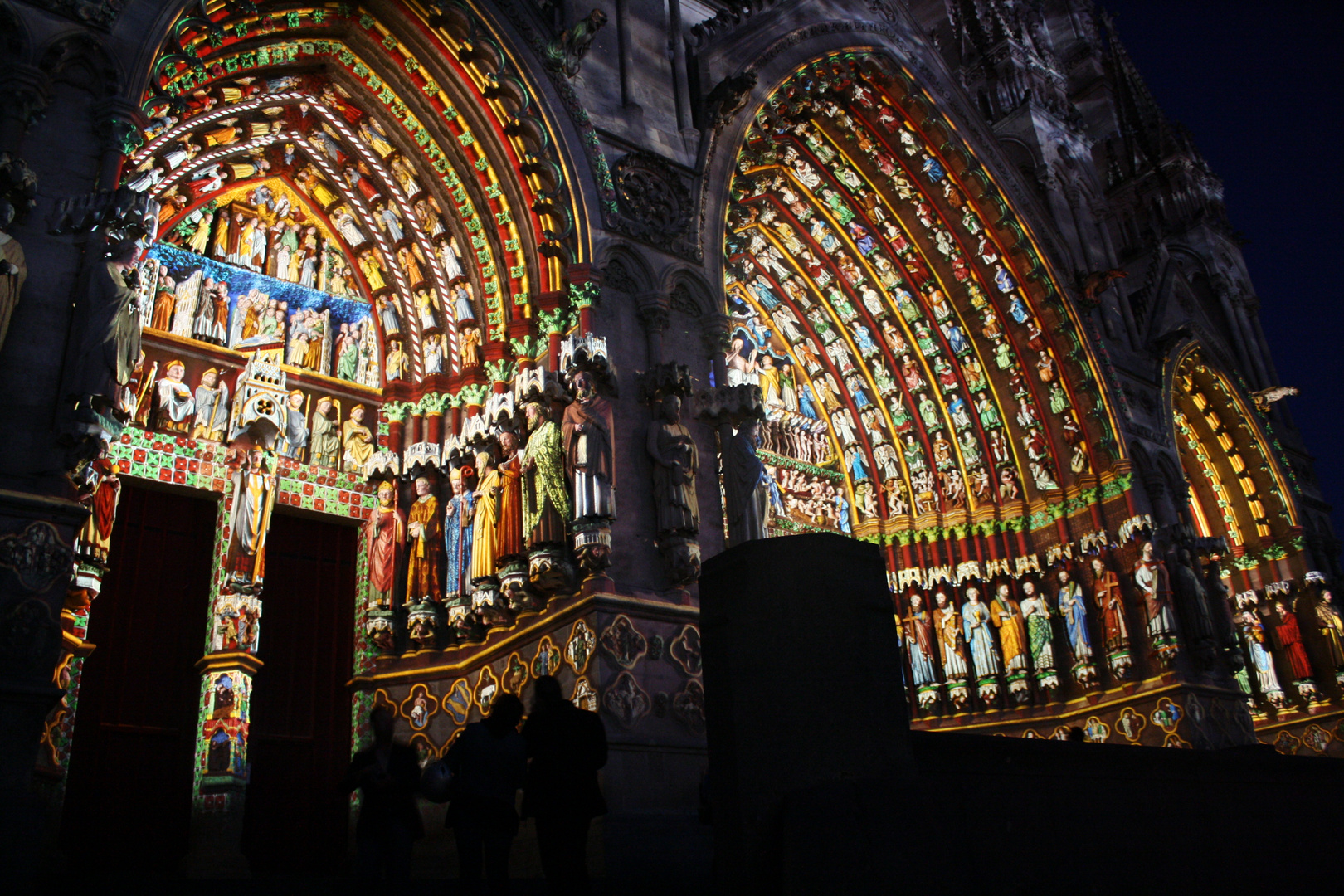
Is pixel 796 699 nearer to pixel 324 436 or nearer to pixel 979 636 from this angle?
pixel 324 436

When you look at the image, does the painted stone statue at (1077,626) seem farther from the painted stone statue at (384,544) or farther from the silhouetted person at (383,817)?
the silhouetted person at (383,817)

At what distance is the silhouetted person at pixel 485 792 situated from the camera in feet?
15.3

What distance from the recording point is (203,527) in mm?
10188

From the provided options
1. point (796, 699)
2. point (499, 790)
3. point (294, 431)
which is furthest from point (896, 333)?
point (796, 699)

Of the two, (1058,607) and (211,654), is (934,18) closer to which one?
(1058,607)

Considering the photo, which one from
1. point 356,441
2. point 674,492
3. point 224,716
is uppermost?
point 356,441

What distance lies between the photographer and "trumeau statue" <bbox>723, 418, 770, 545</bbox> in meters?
9.62

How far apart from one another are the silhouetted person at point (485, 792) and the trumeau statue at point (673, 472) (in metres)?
4.46

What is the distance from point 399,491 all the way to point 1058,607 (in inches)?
358

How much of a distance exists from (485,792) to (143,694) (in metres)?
6.08

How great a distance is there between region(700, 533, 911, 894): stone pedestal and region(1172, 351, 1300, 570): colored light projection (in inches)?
626

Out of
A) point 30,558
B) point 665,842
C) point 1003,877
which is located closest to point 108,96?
point 30,558

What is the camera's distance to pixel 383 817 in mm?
4949

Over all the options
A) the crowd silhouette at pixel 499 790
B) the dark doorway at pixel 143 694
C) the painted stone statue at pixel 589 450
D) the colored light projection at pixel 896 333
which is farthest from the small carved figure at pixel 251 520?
the colored light projection at pixel 896 333
